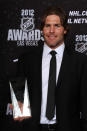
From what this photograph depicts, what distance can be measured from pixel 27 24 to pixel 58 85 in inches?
41.4

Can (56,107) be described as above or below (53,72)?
below

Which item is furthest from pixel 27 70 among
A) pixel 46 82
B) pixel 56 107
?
pixel 56 107

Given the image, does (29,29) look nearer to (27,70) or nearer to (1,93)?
(1,93)

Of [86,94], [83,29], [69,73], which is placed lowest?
[86,94]

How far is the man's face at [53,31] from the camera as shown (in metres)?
2.15

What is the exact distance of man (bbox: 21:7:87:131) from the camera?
83.0 inches

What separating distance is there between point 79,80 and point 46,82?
22 cm

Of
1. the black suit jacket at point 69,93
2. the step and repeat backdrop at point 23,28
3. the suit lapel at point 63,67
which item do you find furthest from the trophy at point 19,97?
the step and repeat backdrop at point 23,28

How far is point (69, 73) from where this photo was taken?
2.14 meters

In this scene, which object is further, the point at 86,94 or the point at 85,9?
the point at 85,9

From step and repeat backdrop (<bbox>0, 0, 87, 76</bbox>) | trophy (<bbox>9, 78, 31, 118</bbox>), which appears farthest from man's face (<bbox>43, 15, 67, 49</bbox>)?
step and repeat backdrop (<bbox>0, 0, 87, 76</bbox>)

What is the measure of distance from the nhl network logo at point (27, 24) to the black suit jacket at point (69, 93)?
89 cm

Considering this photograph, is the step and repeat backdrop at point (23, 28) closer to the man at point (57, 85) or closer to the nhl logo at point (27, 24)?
the nhl logo at point (27, 24)

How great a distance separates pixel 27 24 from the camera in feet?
9.86
